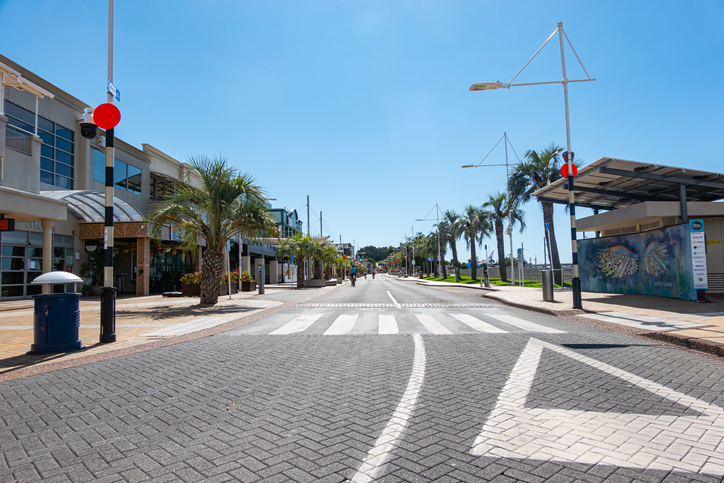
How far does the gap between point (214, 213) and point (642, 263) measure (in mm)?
17384

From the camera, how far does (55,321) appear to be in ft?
24.8

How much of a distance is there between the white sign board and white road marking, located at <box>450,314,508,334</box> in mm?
7765

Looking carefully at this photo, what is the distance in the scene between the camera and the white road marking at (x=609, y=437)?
323 centimetres

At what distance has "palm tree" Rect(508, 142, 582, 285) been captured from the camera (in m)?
33.0

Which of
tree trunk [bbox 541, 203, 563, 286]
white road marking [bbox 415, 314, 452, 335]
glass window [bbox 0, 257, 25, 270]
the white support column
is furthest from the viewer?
tree trunk [bbox 541, 203, 563, 286]

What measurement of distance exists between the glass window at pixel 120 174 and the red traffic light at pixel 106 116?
2244cm

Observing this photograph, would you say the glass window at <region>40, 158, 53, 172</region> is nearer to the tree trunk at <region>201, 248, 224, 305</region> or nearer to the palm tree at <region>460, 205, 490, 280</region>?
the tree trunk at <region>201, 248, 224, 305</region>

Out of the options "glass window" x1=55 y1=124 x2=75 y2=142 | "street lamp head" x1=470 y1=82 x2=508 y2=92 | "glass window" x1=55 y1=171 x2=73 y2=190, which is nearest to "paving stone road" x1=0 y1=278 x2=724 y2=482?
"street lamp head" x1=470 y1=82 x2=508 y2=92

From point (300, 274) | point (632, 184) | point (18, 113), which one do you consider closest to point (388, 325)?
point (632, 184)

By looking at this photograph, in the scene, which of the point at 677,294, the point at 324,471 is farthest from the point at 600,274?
Answer: the point at 324,471

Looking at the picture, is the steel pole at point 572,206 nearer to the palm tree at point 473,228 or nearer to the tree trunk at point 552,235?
the tree trunk at point 552,235

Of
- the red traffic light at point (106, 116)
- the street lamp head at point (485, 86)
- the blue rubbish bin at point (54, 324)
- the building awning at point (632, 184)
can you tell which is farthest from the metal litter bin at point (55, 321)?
the building awning at point (632, 184)

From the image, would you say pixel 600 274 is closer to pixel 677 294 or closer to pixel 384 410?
pixel 677 294

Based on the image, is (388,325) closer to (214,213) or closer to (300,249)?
(214,213)
